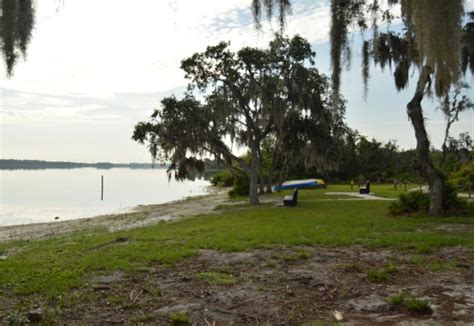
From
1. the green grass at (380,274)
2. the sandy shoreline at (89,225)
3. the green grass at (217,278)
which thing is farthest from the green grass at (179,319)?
the sandy shoreline at (89,225)

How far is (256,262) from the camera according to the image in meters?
7.02

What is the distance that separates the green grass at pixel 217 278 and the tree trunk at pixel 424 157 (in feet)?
29.9

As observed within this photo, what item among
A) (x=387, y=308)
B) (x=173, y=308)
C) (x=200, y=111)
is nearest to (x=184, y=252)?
(x=173, y=308)

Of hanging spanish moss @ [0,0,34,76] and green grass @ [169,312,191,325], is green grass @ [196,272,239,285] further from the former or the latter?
hanging spanish moss @ [0,0,34,76]

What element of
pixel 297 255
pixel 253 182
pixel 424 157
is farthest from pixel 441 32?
pixel 253 182

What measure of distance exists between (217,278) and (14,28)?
3.97m

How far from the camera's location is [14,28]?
346 cm

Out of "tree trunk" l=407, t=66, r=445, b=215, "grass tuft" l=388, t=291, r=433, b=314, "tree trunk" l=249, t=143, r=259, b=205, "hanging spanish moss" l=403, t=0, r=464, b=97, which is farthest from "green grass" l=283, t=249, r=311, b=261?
"tree trunk" l=249, t=143, r=259, b=205

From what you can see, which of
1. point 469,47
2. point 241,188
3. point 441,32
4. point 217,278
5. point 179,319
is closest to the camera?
point 441,32

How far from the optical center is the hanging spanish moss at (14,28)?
336 cm

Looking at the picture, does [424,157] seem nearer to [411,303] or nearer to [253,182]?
[253,182]

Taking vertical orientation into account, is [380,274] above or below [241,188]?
below

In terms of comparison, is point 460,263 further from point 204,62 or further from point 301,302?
point 204,62

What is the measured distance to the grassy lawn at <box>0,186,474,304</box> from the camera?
637 centimetres
